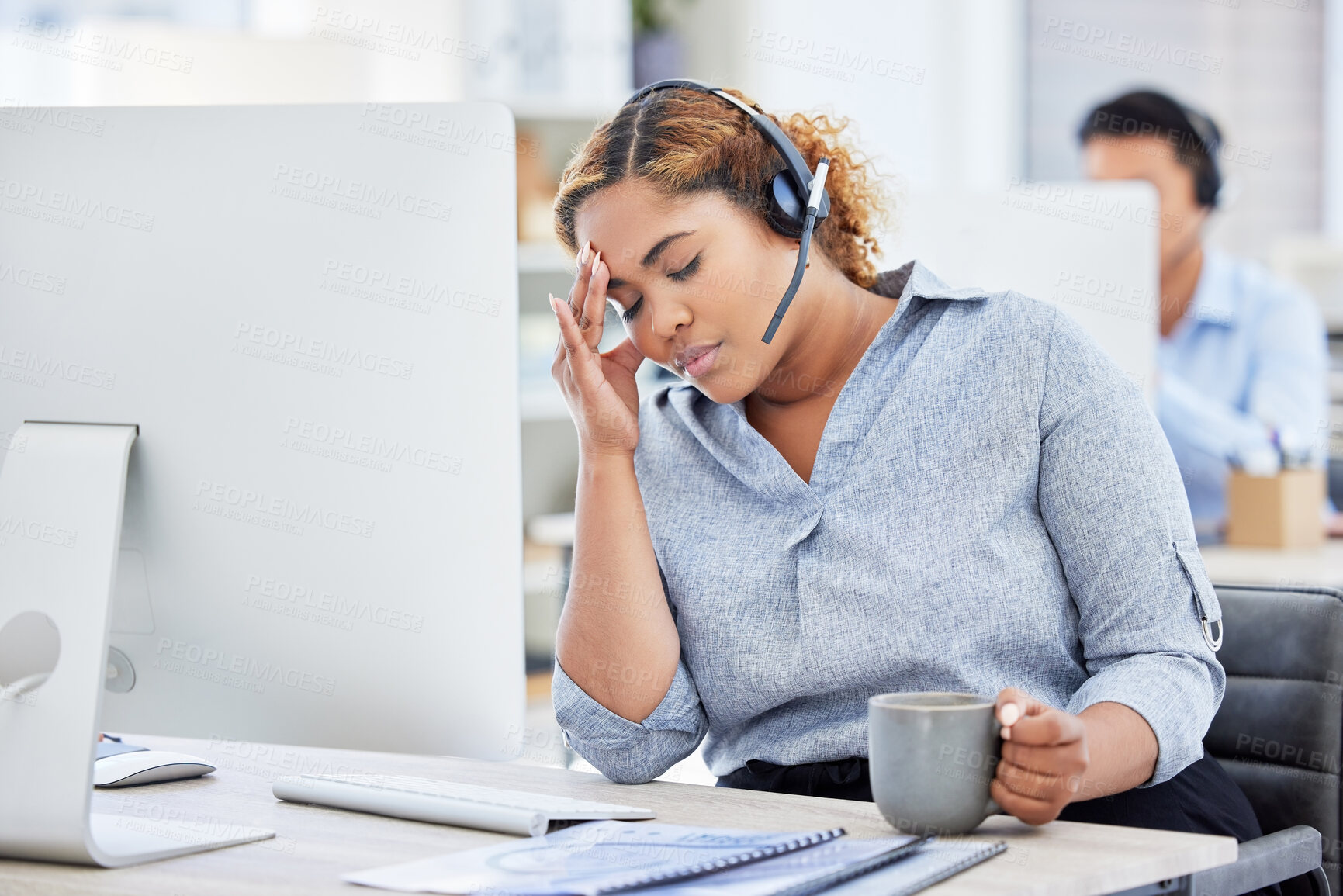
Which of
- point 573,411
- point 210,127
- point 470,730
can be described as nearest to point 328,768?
point 470,730

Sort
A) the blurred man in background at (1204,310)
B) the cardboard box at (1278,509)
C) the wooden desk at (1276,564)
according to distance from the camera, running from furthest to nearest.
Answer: the blurred man in background at (1204,310) → the cardboard box at (1278,509) → the wooden desk at (1276,564)

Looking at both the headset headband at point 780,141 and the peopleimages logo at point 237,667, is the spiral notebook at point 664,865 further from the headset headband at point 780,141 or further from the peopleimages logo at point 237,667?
the headset headband at point 780,141

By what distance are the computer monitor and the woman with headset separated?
238mm

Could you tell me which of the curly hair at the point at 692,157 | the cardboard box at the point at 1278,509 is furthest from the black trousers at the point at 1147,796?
the cardboard box at the point at 1278,509

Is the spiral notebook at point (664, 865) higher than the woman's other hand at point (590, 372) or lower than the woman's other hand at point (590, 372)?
lower

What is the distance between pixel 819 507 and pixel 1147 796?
344 millimetres

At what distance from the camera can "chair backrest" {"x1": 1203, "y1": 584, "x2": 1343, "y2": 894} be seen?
44.4 inches

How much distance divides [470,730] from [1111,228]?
1.45 m

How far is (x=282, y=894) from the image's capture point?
720 millimetres

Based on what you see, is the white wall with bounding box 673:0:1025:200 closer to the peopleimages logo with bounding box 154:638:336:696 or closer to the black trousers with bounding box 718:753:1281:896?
the black trousers with bounding box 718:753:1281:896

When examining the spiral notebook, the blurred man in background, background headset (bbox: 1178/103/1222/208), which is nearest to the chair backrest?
the spiral notebook

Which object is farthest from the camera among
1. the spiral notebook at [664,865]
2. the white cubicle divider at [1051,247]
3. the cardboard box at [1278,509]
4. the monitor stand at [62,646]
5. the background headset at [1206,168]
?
the background headset at [1206,168]

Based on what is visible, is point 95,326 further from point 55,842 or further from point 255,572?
point 55,842

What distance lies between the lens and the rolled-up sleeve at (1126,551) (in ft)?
3.09
